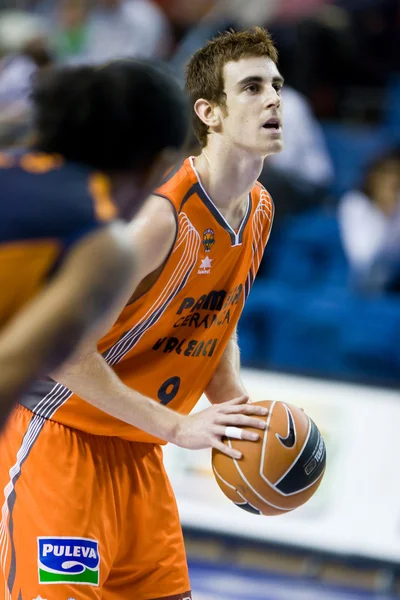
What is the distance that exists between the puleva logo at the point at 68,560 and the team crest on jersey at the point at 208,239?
3.36 feet

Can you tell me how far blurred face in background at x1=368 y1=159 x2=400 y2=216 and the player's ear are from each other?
4.30 m

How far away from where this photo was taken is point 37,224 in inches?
76.4

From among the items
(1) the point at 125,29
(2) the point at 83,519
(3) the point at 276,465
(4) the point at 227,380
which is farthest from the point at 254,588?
(1) the point at 125,29

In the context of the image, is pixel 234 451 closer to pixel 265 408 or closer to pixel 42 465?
pixel 265 408

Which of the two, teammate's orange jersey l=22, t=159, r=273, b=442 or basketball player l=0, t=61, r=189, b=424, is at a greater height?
teammate's orange jersey l=22, t=159, r=273, b=442

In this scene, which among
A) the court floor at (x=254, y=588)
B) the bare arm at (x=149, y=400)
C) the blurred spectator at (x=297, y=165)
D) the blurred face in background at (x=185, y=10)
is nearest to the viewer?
the bare arm at (x=149, y=400)

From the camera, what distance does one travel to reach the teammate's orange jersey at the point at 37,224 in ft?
6.35

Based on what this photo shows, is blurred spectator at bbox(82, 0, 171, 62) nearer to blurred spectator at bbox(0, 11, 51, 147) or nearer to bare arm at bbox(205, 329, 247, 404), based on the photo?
blurred spectator at bbox(0, 11, 51, 147)

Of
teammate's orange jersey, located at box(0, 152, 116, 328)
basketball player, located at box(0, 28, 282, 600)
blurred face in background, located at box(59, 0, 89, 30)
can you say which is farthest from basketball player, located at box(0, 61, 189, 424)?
blurred face in background, located at box(59, 0, 89, 30)

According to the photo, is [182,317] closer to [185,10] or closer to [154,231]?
[154,231]

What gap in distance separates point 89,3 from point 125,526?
774cm

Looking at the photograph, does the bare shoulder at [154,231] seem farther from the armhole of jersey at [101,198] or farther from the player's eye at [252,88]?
the armhole of jersey at [101,198]

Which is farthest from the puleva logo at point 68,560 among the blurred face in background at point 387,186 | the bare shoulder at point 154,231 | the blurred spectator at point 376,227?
the blurred face in background at point 387,186

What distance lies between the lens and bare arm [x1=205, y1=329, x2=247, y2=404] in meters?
3.49
